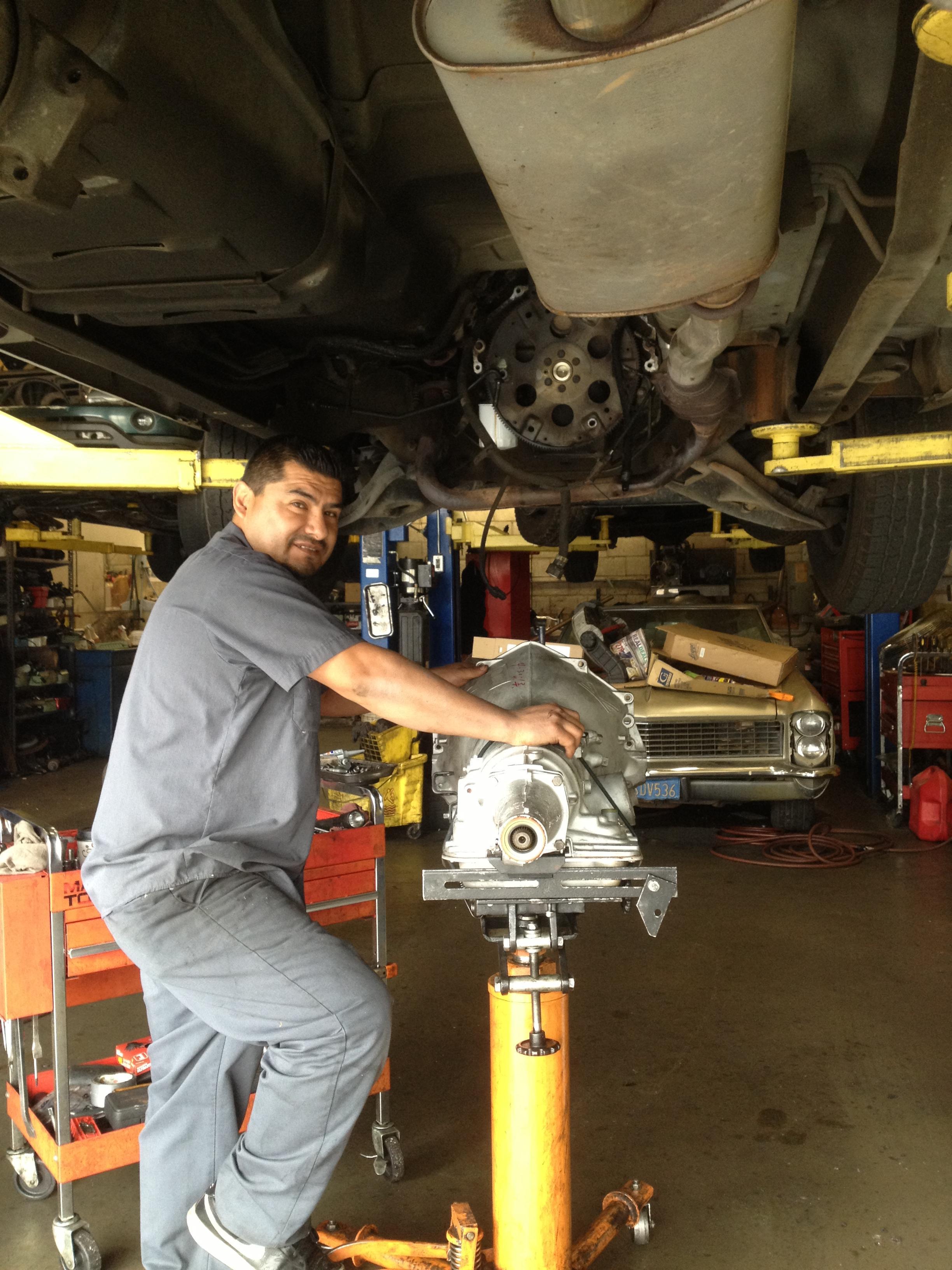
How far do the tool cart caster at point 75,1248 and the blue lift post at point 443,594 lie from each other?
A: 3738mm

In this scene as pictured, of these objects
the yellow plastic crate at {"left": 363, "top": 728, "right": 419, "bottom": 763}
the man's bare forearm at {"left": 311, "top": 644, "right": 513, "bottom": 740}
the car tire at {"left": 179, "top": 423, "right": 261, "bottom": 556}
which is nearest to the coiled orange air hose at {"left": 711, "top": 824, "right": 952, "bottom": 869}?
the yellow plastic crate at {"left": 363, "top": 728, "right": 419, "bottom": 763}

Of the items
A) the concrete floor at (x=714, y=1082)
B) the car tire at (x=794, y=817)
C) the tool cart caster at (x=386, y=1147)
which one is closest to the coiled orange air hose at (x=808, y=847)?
the car tire at (x=794, y=817)

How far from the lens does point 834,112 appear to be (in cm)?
160

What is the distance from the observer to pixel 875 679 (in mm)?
6031

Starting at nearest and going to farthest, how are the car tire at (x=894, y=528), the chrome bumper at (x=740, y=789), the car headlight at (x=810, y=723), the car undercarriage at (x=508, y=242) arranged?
the car undercarriage at (x=508, y=242)
the car tire at (x=894, y=528)
the car headlight at (x=810, y=723)
the chrome bumper at (x=740, y=789)

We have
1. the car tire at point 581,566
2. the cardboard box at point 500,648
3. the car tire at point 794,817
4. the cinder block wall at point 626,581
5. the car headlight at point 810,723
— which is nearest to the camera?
the cardboard box at point 500,648

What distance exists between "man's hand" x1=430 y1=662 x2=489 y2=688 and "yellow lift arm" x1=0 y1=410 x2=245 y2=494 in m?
1.16

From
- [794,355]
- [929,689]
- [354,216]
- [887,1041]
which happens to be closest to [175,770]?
[354,216]

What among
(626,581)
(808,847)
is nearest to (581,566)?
(808,847)

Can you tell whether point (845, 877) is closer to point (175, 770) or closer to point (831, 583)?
point (831, 583)

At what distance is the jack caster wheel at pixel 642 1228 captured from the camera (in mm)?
1830

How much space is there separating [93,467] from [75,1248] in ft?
6.12

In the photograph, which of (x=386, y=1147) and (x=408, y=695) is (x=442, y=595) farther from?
(x=408, y=695)

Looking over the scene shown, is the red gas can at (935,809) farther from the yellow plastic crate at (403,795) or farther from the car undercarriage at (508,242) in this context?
the yellow plastic crate at (403,795)
